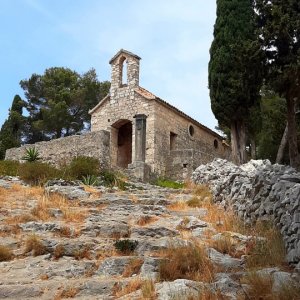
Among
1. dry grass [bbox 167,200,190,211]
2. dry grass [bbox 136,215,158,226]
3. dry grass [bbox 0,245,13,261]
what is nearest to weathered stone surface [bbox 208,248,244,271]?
dry grass [bbox 136,215,158,226]

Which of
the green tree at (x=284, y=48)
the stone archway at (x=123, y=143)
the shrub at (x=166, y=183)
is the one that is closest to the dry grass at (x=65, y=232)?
the green tree at (x=284, y=48)

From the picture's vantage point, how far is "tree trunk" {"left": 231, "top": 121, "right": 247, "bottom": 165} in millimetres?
20141

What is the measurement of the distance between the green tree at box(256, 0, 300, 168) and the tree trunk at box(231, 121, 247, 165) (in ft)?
19.3

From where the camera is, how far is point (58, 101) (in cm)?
4141

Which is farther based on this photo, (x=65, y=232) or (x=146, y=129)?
(x=146, y=129)

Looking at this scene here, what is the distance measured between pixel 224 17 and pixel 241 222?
12.4 metres

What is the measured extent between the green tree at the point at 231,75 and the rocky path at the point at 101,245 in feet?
22.9

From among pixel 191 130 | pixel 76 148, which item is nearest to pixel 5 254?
pixel 76 148

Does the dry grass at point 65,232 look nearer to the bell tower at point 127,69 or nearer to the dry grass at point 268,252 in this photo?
the dry grass at point 268,252

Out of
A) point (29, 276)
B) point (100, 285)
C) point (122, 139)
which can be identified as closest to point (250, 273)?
point (100, 285)

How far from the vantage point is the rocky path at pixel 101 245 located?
247 inches

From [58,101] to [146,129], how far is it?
677 inches

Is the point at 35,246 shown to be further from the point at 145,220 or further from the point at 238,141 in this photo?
the point at 238,141

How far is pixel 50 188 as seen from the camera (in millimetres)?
13898
